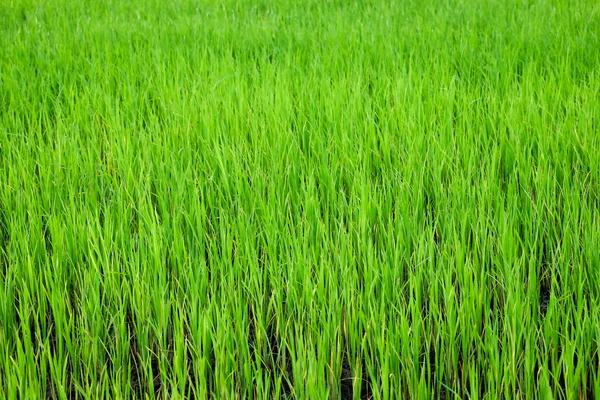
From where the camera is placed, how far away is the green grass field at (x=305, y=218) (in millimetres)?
1209

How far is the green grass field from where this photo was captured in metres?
1.21

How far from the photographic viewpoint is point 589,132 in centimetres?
194

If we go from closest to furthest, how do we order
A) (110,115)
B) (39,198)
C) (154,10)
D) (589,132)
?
(39,198) → (589,132) → (110,115) → (154,10)

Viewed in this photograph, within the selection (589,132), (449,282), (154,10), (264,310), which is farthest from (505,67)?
(154,10)

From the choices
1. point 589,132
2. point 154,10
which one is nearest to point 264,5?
point 154,10

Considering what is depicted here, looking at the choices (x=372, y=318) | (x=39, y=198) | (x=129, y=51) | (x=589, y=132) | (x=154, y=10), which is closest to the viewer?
(x=372, y=318)

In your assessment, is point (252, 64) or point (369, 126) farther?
point (252, 64)

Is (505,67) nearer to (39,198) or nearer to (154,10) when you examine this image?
(39,198)

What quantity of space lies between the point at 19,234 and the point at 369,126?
1.14 m

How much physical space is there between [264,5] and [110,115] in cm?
216

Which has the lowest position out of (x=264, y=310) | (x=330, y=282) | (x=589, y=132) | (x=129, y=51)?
(x=264, y=310)

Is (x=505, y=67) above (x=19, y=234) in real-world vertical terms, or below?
above

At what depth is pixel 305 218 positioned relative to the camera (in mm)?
1566

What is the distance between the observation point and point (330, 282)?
4.30ft
